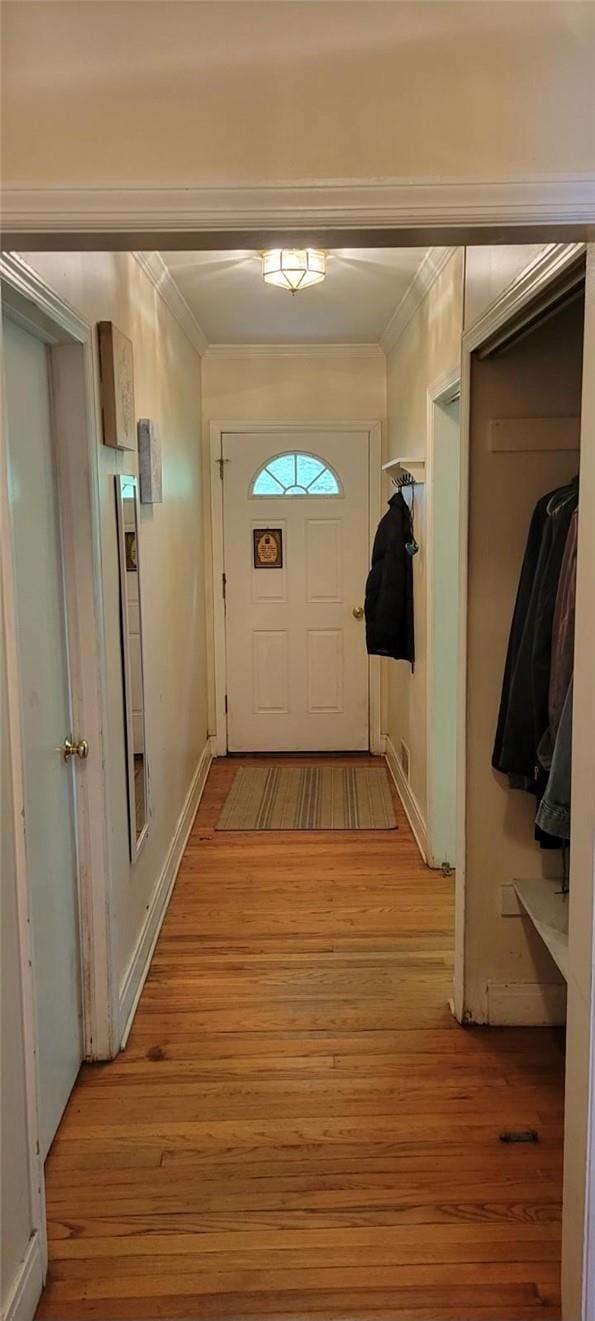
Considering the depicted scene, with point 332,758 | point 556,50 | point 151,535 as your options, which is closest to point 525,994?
point 151,535

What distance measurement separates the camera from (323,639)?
5312mm

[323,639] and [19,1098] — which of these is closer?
[19,1098]

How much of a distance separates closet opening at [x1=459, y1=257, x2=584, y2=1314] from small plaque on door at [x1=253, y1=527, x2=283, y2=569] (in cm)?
293

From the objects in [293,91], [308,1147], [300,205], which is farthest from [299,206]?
[308,1147]

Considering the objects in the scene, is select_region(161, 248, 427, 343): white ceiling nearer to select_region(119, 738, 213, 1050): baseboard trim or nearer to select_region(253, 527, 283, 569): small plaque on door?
select_region(253, 527, 283, 569): small plaque on door

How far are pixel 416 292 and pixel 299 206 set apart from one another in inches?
103

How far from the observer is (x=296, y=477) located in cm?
520

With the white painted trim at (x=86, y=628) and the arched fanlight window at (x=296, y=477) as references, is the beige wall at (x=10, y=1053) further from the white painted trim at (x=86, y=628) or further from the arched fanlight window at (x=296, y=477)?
the arched fanlight window at (x=296, y=477)

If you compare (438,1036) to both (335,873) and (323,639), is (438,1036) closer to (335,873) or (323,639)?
(335,873)

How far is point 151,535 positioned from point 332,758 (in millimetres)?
2472

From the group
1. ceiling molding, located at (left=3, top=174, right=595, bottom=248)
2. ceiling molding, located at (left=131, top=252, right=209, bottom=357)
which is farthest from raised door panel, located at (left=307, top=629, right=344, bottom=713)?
ceiling molding, located at (left=3, top=174, right=595, bottom=248)

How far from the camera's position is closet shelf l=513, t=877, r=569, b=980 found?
6.67 ft

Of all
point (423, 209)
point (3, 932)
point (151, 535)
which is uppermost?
point (423, 209)

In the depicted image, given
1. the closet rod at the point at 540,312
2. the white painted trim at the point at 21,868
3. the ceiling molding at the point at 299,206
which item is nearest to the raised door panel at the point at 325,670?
the closet rod at the point at 540,312
